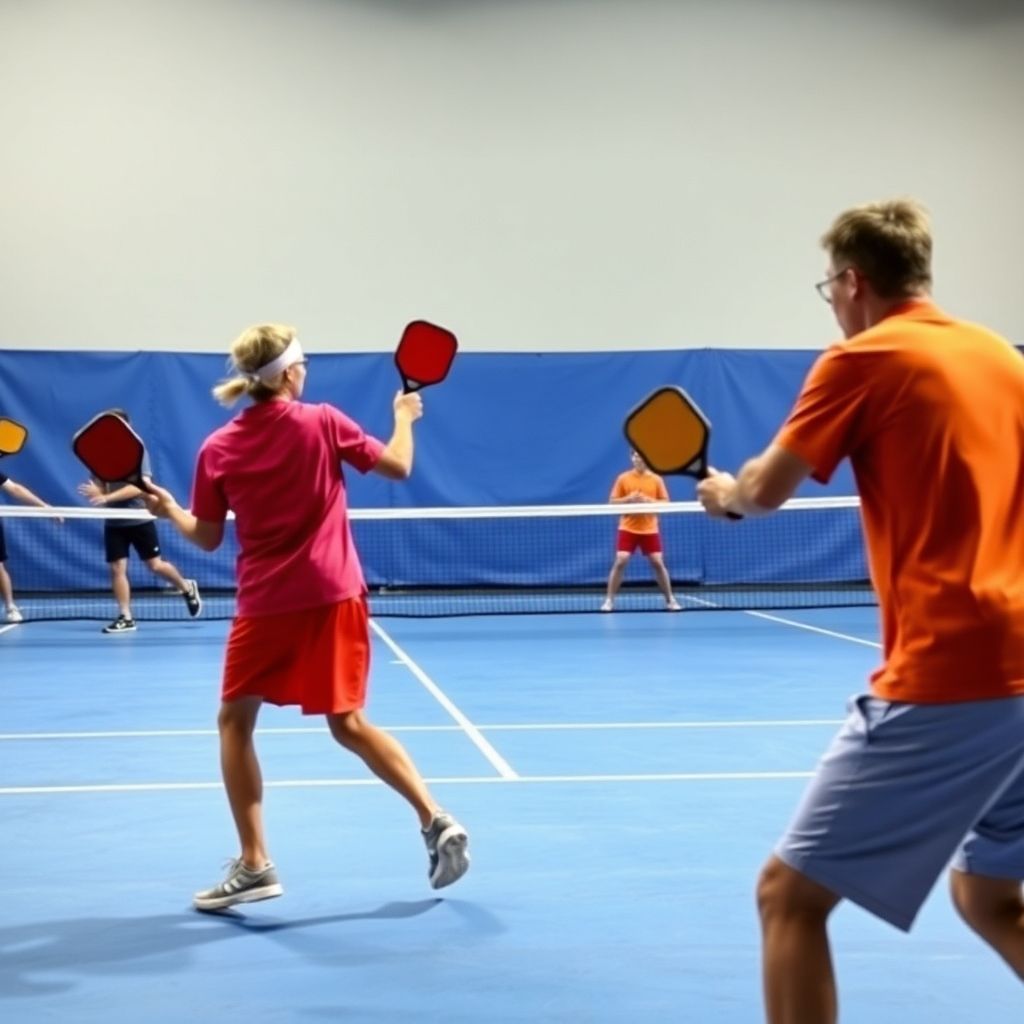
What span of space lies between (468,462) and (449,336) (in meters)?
11.6

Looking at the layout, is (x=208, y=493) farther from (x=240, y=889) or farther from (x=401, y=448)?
(x=240, y=889)

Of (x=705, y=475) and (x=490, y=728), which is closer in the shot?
(x=705, y=475)

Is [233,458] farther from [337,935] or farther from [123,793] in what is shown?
[123,793]

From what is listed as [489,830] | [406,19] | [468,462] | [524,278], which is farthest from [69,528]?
[489,830]

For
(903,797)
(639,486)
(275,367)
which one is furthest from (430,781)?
(639,486)

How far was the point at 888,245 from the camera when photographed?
252 centimetres

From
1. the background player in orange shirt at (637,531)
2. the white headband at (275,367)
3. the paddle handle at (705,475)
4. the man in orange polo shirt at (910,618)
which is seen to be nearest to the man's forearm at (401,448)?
the white headband at (275,367)

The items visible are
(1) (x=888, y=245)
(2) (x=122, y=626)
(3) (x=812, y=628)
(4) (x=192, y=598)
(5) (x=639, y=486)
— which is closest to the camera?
(1) (x=888, y=245)

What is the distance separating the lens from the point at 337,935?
3.90 metres

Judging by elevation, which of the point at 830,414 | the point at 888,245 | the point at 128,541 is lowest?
the point at 128,541

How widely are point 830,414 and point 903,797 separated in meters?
0.66

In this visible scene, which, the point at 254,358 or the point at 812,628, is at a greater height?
the point at 254,358

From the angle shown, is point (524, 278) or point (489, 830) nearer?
point (489, 830)

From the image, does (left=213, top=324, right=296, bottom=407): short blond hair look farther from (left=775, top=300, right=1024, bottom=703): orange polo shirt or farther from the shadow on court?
(left=775, top=300, right=1024, bottom=703): orange polo shirt
